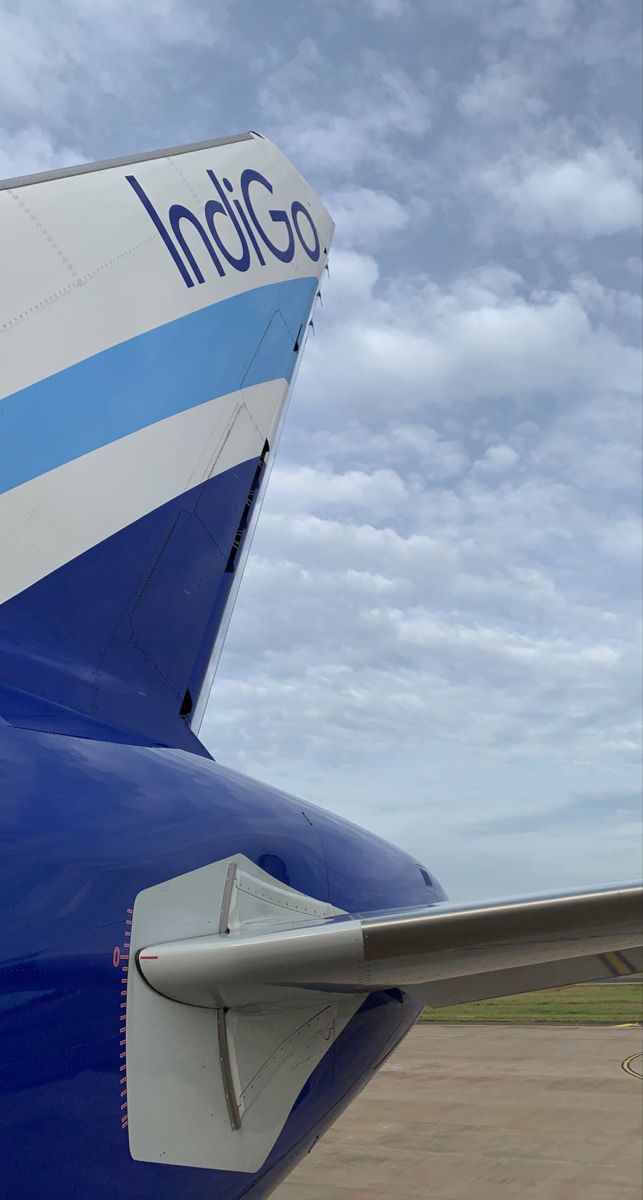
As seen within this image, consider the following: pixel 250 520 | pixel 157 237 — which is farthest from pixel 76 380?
pixel 250 520

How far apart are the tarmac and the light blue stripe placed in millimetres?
9689

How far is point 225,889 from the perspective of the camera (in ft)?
14.4

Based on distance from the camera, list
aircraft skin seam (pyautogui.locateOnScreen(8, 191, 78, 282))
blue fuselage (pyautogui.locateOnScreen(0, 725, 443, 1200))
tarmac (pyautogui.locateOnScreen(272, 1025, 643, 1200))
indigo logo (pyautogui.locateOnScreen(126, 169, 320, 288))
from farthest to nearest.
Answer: tarmac (pyautogui.locateOnScreen(272, 1025, 643, 1200)) < indigo logo (pyautogui.locateOnScreen(126, 169, 320, 288)) < aircraft skin seam (pyautogui.locateOnScreen(8, 191, 78, 282)) < blue fuselage (pyautogui.locateOnScreen(0, 725, 443, 1200))

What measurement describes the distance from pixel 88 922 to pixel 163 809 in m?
0.74

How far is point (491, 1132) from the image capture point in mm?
14125

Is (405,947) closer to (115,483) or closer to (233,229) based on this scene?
(115,483)

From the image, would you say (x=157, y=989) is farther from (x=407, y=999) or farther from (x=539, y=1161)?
(x=539, y=1161)

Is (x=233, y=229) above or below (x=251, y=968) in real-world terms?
above

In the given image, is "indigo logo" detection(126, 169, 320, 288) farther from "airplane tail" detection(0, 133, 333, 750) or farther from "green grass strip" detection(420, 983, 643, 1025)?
"green grass strip" detection(420, 983, 643, 1025)

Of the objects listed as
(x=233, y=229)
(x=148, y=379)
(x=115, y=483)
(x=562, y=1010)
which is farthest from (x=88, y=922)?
(x=562, y=1010)

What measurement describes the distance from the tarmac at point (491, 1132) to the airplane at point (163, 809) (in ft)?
22.5

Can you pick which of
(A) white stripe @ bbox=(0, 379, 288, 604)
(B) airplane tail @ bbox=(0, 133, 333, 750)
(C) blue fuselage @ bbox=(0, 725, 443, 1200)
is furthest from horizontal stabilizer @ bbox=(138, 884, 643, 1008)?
(A) white stripe @ bbox=(0, 379, 288, 604)

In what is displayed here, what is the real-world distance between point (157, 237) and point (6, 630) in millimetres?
3147

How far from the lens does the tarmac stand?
11320 millimetres
